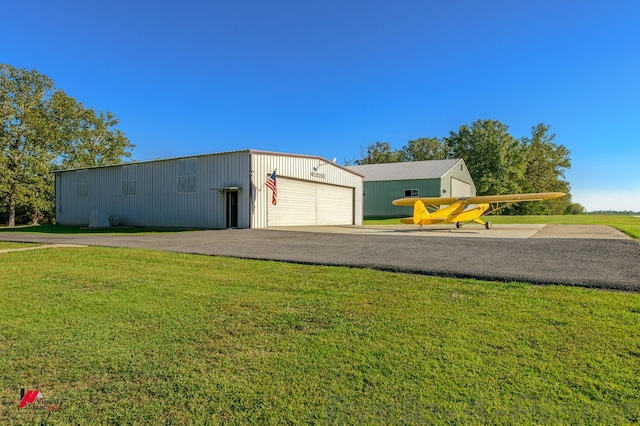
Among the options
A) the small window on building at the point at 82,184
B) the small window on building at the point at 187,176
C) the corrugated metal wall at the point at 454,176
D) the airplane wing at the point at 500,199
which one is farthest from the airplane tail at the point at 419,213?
the small window on building at the point at 82,184

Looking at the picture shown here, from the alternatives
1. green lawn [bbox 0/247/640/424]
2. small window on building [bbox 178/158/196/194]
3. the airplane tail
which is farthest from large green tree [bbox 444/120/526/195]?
green lawn [bbox 0/247/640/424]

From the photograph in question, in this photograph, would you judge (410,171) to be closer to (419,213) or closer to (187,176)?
(419,213)

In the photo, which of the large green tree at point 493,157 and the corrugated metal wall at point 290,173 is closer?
the corrugated metal wall at point 290,173

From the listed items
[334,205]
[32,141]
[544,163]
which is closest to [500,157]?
[544,163]

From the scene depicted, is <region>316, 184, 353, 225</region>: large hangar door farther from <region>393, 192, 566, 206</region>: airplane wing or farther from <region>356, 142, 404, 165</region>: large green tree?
<region>356, 142, 404, 165</region>: large green tree

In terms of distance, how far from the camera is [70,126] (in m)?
40.4

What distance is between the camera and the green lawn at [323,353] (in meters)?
2.51

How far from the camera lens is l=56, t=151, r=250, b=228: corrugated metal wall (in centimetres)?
2017

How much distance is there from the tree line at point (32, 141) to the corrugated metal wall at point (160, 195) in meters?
6.59

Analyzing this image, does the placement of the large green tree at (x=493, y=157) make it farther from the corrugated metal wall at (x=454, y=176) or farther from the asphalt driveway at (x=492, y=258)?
the asphalt driveway at (x=492, y=258)

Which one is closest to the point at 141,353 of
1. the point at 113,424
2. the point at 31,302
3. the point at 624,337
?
the point at 113,424

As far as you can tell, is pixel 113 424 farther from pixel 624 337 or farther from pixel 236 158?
pixel 236 158

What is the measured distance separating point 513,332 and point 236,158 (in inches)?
702

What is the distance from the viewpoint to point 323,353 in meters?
3.39
